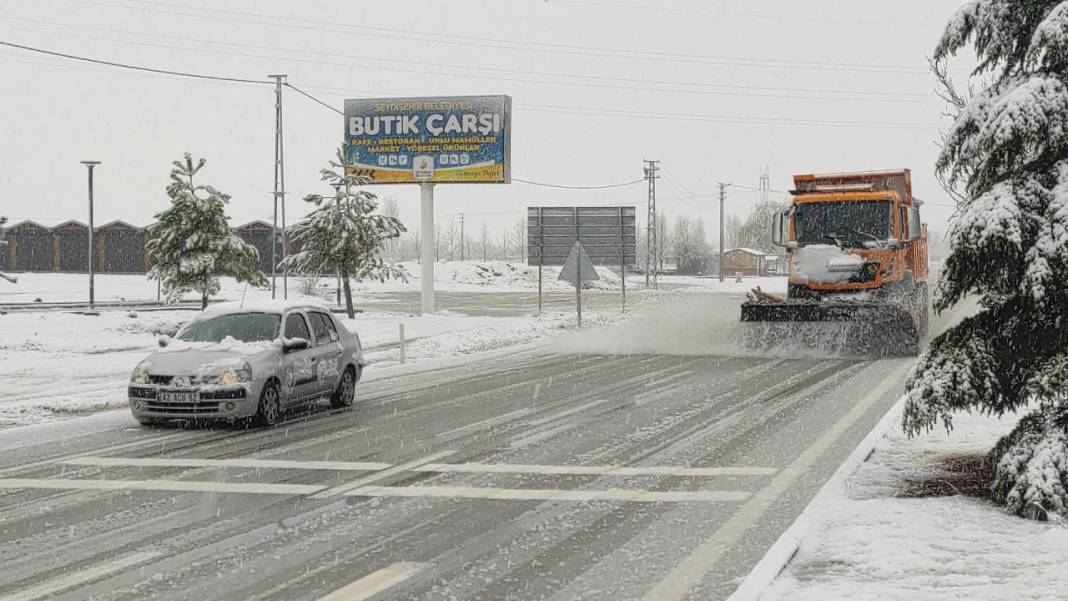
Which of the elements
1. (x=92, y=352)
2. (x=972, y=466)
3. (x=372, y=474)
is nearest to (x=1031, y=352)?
(x=972, y=466)

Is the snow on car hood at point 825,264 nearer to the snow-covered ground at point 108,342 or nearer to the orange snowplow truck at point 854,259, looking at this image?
the orange snowplow truck at point 854,259

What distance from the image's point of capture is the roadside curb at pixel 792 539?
530 centimetres

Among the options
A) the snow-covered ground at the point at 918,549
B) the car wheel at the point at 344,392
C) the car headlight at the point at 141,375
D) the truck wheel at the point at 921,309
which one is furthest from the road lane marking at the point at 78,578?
the truck wheel at the point at 921,309

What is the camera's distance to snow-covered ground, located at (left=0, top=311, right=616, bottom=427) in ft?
49.7

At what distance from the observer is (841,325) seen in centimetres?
2059

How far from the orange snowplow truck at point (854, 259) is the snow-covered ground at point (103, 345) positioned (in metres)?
7.42

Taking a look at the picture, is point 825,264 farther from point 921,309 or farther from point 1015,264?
point 1015,264

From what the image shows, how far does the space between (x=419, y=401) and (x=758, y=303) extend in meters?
9.19

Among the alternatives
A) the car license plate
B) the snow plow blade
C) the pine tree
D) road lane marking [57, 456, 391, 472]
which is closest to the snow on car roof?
the car license plate

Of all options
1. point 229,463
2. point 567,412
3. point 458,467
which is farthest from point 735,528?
point 567,412

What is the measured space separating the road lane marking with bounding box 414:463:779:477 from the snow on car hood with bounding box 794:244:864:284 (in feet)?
41.1

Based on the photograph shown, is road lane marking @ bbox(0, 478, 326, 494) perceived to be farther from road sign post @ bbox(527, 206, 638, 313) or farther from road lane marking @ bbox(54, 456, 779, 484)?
road sign post @ bbox(527, 206, 638, 313)

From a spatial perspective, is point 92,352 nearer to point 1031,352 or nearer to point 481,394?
point 481,394

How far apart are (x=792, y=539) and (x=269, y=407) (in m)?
7.42
